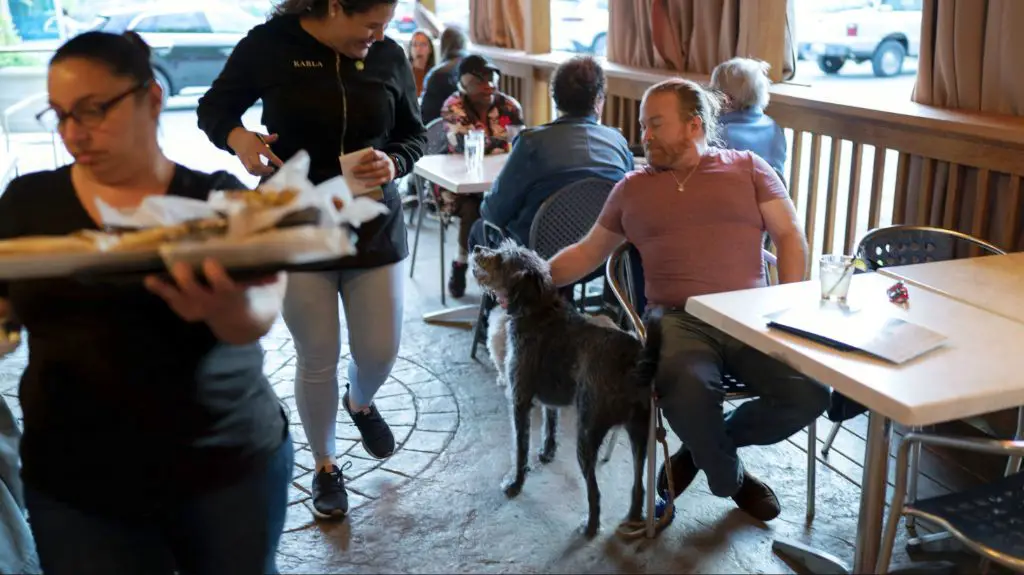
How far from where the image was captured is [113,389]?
1.20m

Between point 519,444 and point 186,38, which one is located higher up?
point 186,38

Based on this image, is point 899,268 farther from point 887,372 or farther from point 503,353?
point 503,353

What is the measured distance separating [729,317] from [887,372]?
1.27ft

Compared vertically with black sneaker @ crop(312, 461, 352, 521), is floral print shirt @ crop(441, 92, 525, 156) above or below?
above

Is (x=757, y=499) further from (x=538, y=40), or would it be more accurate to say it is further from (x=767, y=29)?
(x=538, y=40)

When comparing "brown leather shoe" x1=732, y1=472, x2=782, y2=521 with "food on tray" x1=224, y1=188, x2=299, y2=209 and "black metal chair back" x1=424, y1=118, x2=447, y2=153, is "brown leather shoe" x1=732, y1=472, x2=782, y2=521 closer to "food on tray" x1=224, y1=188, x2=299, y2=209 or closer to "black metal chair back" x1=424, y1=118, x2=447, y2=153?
"food on tray" x1=224, y1=188, x2=299, y2=209

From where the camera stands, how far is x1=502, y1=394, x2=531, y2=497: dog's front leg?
262 cm

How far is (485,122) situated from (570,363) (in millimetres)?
2247

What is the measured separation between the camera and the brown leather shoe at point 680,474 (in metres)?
2.64

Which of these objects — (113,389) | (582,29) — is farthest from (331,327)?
(582,29)

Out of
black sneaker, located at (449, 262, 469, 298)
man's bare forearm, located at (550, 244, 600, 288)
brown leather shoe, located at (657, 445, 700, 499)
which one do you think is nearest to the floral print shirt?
black sneaker, located at (449, 262, 469, 298)

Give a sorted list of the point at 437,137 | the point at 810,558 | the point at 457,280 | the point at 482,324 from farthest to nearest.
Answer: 1. the point at 437,137
2. the point at 457,280
3. the point at 482,324
4. the point at 810,558

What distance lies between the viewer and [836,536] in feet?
8.11

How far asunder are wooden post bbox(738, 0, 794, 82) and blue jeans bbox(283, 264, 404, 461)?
229 centimetres
